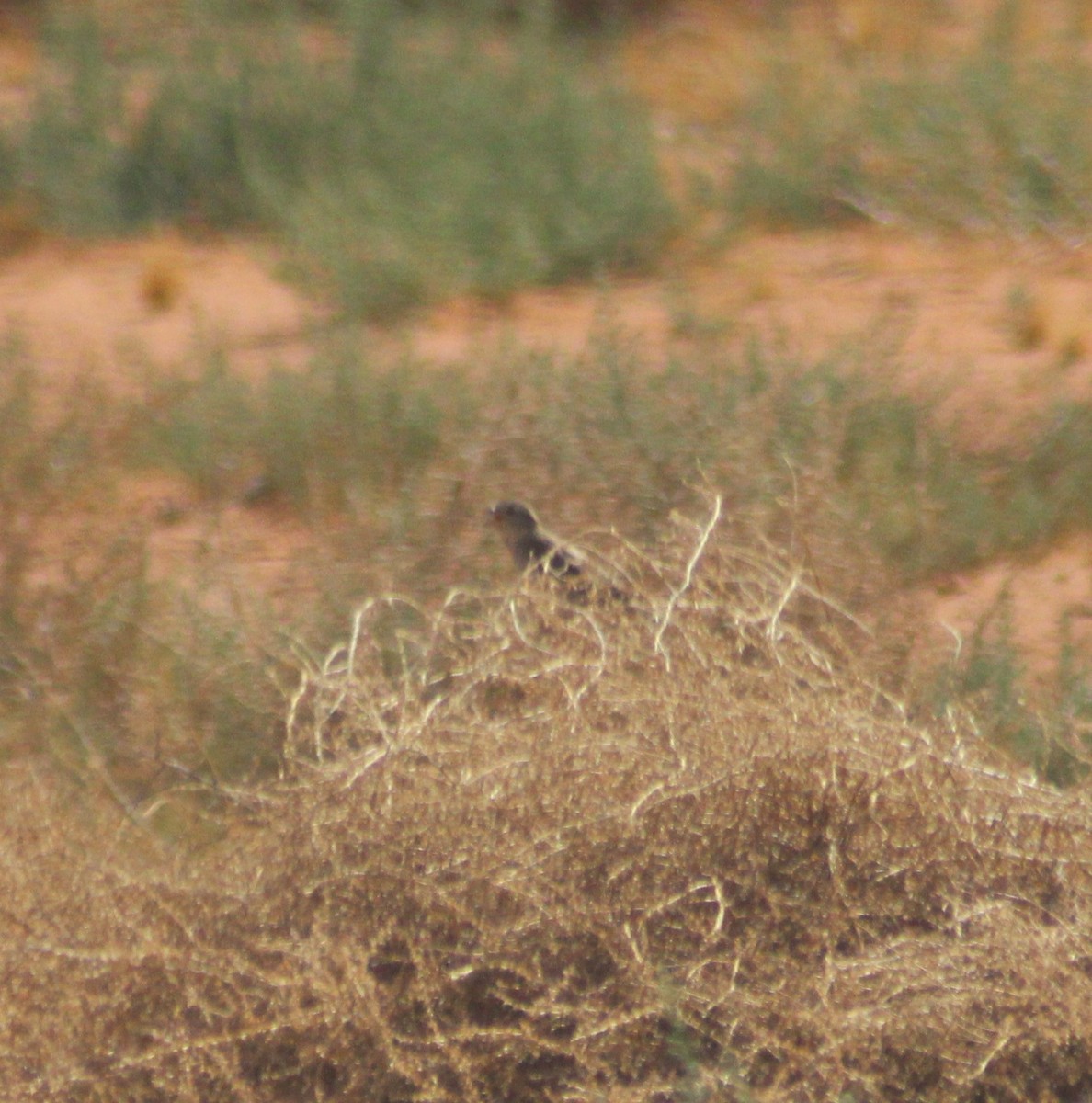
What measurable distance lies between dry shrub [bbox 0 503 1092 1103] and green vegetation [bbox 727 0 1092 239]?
464 cm

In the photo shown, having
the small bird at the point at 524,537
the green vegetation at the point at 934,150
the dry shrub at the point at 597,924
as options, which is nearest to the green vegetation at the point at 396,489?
the small bird at the point at 524,537

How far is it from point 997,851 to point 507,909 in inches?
30.5

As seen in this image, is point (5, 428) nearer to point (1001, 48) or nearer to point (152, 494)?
point (152, 494)

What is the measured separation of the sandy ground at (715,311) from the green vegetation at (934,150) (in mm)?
182

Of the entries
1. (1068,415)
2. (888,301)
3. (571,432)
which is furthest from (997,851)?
(888,301)

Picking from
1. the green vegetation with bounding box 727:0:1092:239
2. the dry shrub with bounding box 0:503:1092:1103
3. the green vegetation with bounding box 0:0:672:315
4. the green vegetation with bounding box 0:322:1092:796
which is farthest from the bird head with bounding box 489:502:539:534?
the green vegetation with bounding box 727:0:1092:239

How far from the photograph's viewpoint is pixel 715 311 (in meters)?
6.59

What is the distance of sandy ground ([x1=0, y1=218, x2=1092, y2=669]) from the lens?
5.86 m

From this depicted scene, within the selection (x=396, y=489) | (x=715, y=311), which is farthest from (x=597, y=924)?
(x=715, y=311)

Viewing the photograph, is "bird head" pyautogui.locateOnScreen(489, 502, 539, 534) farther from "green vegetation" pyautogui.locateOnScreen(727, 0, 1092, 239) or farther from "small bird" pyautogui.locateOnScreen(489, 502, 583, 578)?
"green vegetation" pyautogui.locateOnScreen(727, 0, 1092, 239)

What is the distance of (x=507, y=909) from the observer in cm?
293

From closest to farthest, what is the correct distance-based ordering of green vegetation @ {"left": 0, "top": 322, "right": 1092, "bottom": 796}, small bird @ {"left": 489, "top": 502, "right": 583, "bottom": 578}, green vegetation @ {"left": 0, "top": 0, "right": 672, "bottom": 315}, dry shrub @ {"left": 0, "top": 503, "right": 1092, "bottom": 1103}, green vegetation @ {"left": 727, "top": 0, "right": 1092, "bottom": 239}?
dry shrub @ {"left": 0, "top": 503, "right": 1092, "bottom": 1103} → small bird @ {"left": 489, "top": 502, "right": 583, "bottom": 578} → green vegetation @ {"left": 0, "top": 322, "right": 1092, "bottom": 796} → green vegetation @ {"left": 0, "top": 0, "right": 672, "bottom": 315} → green vegetation @ {"left": 727, "top": 0, "right": 1092, "bottom": 239}

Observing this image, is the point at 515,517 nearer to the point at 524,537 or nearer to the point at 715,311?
the point at 524,537

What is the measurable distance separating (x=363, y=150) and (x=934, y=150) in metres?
2.32
